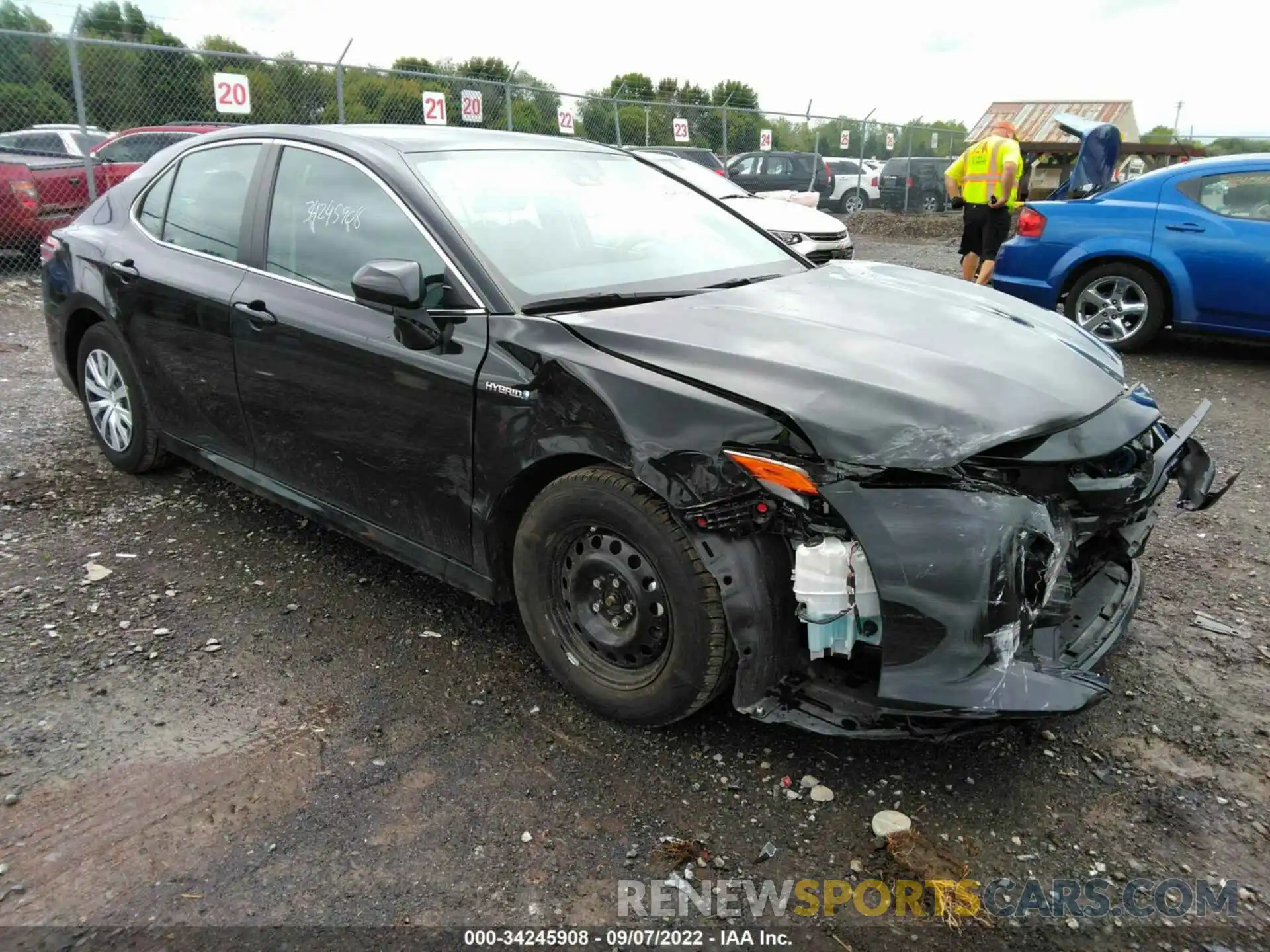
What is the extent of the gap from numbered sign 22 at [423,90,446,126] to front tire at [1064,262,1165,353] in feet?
31.3

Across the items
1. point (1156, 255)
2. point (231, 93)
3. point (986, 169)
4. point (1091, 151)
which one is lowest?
point (1156, 255)

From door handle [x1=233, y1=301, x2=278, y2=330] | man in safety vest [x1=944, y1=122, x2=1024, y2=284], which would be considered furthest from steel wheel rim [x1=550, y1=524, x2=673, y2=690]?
man in safety vest [x1=944, y1=122, x2=1024, y2=284]

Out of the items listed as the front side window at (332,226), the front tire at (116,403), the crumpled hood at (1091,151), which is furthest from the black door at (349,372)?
the crumpled hood at (1091,151)

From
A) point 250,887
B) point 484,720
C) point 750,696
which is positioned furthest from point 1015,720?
point 250,887

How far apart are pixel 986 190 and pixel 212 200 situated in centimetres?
788

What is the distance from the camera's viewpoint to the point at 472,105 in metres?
14.0

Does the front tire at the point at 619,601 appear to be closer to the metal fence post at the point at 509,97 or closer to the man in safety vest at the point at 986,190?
the man in safety vest at the point at 986,190

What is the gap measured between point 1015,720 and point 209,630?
9.04ft

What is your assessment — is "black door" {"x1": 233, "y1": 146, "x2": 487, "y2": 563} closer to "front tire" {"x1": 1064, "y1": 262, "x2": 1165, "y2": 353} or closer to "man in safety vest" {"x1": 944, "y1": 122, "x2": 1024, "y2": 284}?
"front tire" {"x1": 1064, "y1": 262, "x2": 1165, "y2": 353}

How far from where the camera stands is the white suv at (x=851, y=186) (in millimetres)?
23516

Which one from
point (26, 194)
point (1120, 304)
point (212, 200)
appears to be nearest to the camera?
point (212, 200)

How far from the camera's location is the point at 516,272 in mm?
3023

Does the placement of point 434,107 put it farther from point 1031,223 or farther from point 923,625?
point 923,625

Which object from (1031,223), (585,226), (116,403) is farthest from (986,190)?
(116,403)
